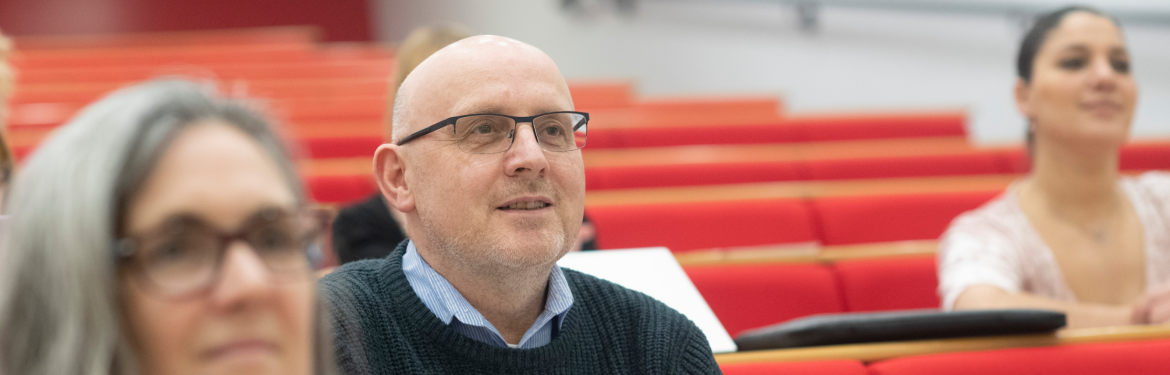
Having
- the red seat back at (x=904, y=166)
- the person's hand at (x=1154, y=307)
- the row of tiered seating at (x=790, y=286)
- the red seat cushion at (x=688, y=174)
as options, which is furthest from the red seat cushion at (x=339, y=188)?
the person's hand at (x=1154, y=307)

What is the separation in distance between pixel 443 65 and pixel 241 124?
15 centimetres

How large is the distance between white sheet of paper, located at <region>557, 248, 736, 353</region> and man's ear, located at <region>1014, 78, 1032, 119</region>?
0.89ft

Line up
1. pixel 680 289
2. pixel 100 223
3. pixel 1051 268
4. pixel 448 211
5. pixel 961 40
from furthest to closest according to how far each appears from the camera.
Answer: pixel 961 40
pixel 1051 268
pixel 680 289
pixel 448 211
pixel 100 223

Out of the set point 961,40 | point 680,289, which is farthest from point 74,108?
point 961,40

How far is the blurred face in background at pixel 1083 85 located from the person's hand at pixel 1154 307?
11 centimetres

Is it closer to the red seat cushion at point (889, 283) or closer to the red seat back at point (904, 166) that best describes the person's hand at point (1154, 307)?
the red seat cushion at point (889, 283)

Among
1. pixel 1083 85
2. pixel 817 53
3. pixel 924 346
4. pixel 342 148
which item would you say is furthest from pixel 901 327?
pixel 817 53

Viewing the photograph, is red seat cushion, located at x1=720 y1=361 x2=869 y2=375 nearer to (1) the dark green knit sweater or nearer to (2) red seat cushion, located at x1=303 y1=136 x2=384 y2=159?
(1) the dark green knit sweater

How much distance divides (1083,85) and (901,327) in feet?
0.83

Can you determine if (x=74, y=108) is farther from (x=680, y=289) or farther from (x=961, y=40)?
(x=961, y=40)

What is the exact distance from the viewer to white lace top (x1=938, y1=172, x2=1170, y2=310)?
53cm

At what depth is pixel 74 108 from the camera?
3.74ft

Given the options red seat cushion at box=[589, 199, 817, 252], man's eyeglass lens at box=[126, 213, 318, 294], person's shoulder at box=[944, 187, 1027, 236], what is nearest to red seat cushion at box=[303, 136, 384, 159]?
red seat cushion at box=[589, 199, 817, 252]

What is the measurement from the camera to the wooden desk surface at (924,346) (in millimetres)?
389
